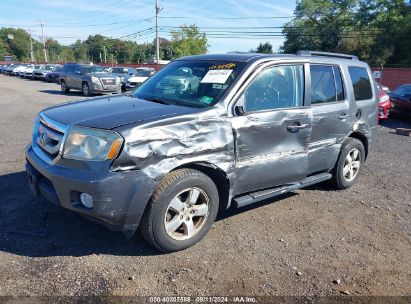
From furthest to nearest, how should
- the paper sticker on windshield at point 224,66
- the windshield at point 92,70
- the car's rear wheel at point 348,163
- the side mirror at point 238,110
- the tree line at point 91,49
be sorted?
the tree line at point 91,49 < the windshield at point 92,70 < the car's rear wheel at point 348,163 < the paper sticker on windshield at point 224,66 < the side mirror at point 238,110

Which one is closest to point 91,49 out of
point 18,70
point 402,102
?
point 18,70

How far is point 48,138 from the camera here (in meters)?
3.73

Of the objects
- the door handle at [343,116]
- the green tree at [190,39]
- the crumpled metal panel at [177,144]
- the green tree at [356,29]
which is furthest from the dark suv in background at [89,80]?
the green tree at [190,39]

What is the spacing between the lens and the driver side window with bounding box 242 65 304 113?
13.3ft

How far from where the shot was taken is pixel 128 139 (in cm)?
321

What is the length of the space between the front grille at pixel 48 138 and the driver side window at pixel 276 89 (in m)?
1.83

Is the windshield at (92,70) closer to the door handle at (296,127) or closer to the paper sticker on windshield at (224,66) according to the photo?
the paper sticker on windshield at (224,66)

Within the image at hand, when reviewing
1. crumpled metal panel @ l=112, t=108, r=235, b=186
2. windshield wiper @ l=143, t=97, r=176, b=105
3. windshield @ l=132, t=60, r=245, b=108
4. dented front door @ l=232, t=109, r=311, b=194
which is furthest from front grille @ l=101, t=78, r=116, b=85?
crumpled metal panel @ l=112, t=108, r=235, b=186

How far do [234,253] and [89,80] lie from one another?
17551 mm

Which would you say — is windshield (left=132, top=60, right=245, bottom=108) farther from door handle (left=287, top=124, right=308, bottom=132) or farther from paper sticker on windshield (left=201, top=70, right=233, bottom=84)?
door handle (left=287, top=124, right=308, bottom=132)

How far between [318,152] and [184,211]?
204 centimetres

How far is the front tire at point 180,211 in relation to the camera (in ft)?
11.2

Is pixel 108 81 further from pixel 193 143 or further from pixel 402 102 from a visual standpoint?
pixel 193 143

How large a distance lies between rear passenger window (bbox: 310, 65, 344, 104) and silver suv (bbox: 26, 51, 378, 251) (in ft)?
0.05
